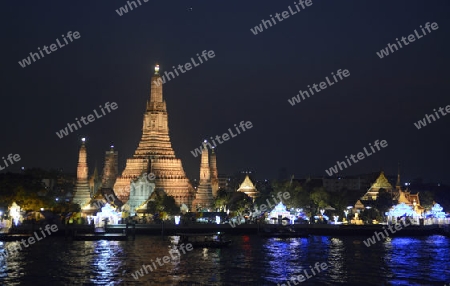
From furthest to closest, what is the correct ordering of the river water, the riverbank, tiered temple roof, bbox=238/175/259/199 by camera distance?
tiered temple roof, bbox=238/175/259/199 < the riverbank < the river water

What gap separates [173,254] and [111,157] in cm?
5923

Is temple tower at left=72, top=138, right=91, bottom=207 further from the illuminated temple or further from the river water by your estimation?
the river water

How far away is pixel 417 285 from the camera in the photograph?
45438mm

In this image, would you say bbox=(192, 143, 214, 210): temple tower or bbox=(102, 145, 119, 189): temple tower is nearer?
bbox=(192, 143, 214, 210): temple tower

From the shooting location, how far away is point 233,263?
181ft

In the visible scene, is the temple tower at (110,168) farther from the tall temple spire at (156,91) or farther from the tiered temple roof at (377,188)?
the tiered temple roof at (377,188)

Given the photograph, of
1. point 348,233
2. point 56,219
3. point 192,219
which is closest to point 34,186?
point 56,219

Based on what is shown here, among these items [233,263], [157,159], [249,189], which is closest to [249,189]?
[249,189]

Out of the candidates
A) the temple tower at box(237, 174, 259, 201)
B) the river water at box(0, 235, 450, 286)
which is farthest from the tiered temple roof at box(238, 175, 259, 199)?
the river water at box(0, 235, 450, 286)

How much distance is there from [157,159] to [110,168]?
17.8 metres

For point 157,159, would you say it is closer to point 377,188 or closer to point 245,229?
point 245,229

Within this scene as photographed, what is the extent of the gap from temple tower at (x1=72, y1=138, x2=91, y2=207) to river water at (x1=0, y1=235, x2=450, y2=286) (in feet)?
80.5

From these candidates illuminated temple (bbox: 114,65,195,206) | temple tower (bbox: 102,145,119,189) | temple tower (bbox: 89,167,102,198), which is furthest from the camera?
temple tower (bbox: 89,167,102,198)

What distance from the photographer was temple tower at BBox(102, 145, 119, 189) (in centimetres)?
11512
